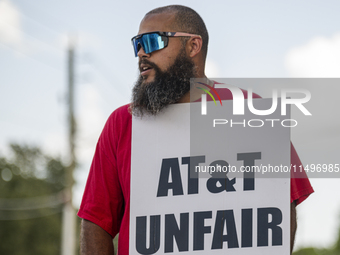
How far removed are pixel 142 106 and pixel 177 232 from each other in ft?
2.30

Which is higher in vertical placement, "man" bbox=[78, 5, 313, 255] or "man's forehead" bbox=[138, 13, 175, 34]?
"man's forehead" bbox=[138, 13, 175, 34]

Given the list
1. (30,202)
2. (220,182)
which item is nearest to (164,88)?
(220,182)

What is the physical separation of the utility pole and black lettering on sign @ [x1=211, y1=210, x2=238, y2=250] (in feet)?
35.7

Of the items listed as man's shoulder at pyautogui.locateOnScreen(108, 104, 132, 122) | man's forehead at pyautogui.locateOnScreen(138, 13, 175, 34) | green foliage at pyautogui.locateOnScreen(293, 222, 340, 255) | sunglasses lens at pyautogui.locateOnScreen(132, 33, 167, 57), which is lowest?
green foliage at pyautogui.locateOnScreen(293, 222, 340, 255)

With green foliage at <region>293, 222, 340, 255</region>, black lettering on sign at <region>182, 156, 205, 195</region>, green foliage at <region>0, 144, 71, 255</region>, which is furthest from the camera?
green foliage at <region>293, 222, 340, 255</region>

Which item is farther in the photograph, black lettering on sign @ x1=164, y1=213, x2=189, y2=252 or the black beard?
the black beard

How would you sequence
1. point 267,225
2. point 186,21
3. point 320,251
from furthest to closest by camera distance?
point 320,251, point 186,21, point 267,225

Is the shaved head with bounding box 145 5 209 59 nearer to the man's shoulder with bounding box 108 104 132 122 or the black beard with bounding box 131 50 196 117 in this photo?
the black beard with bounding box 131 50 196 117

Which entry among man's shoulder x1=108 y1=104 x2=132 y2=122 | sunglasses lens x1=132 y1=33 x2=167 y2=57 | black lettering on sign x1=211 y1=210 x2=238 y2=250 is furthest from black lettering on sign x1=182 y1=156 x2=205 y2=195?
sunglasses lens x1=132 y1=33 x2=167 y2=57

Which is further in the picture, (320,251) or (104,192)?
(320,251)

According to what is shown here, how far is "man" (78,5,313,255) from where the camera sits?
2424mm

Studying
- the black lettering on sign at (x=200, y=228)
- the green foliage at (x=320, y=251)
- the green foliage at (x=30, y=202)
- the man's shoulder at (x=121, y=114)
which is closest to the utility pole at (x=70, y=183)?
the man's shoulder at (x=121, y=114)

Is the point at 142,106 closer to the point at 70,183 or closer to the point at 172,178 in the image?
the point at 172,178

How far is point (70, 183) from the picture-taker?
13711 mm
